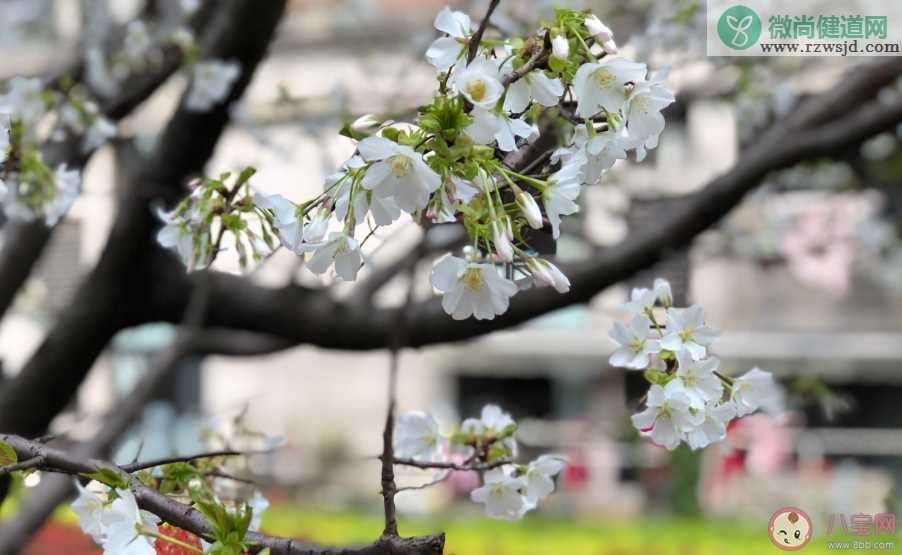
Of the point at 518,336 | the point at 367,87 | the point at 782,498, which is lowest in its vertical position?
the point at 782,498

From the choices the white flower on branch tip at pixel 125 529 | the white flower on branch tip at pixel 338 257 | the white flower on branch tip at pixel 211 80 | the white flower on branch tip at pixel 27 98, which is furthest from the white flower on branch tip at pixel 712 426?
the white flower on branch tip at pixel 211 80

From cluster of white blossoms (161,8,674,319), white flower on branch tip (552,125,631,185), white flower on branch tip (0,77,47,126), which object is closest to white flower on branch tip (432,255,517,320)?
cluster of white blossoms (161,8,674,319)

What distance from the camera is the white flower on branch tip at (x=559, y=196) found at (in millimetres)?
802

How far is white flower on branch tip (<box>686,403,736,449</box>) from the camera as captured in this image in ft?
2.94

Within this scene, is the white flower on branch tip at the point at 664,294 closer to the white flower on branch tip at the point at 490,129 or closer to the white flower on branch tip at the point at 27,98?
the white flower on branch tip at the point at 490,129

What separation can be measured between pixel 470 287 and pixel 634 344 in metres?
0.21

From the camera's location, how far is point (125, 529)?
0.80m

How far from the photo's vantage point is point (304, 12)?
10.2 m

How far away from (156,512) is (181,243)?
0.95ft

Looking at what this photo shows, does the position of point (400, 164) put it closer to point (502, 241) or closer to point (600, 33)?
point (502, 241)

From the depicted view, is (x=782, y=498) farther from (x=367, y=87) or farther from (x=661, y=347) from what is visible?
(x=661, y=347)

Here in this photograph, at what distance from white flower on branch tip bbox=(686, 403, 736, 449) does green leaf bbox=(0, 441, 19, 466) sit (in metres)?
0.53

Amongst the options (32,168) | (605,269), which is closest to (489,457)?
(32,168)

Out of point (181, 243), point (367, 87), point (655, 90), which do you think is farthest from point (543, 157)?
point (367, 87)
